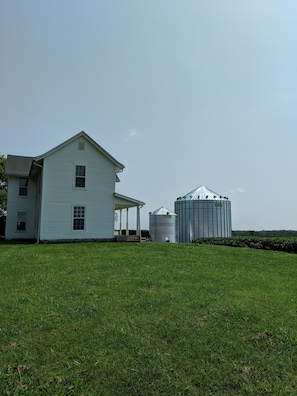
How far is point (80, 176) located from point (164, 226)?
9.76 metres

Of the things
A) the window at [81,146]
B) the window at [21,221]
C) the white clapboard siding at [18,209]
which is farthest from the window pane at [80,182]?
the window at [21,221]

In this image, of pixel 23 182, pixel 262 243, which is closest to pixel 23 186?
pixel 23 182

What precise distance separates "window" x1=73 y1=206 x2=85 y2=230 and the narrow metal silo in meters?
8.77

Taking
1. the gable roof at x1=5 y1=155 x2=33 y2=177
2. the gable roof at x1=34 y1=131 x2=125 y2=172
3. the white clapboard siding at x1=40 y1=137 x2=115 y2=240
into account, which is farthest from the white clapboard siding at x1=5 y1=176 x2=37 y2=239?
the gable roof at x1=34 y1=131 x2=125 y2=172

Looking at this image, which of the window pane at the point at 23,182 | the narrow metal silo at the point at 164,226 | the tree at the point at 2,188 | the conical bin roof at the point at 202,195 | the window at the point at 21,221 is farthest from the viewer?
the tree at the point at 2,188

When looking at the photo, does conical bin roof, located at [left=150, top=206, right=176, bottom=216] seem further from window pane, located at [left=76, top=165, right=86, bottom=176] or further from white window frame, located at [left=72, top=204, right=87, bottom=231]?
window pane, located at [left=76, top=165, right=86, bottom=176]

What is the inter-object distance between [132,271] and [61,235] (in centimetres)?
944

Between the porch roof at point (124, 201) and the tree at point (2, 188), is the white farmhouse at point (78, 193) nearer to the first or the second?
the porch roof at point (124, 201)

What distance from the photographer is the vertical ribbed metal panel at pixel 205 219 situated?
22.4 metres

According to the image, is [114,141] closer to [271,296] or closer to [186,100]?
[186,100]

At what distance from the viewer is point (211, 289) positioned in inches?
255

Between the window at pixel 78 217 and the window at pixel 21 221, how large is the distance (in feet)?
20.0

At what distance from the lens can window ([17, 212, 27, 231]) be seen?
2047cm

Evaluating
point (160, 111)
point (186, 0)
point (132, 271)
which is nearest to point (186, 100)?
point (160, 111)
